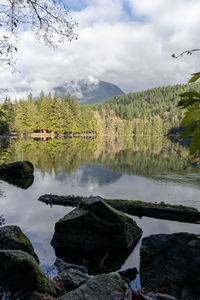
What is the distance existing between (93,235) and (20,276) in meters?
4.39

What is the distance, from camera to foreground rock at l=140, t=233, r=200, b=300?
13.9 ft

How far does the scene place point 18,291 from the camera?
502 cm

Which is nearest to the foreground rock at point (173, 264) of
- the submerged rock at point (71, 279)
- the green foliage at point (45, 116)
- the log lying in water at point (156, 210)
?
the submerged rock at point (71, 279)

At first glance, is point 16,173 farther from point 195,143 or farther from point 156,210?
point 195,143

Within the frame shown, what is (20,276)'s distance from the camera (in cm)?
524

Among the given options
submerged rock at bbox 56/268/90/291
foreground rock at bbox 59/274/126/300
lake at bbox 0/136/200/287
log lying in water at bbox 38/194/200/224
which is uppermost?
foreground rock at bbox 59/274/126/300

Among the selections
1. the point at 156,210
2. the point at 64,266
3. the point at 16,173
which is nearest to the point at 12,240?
the point at 64,266

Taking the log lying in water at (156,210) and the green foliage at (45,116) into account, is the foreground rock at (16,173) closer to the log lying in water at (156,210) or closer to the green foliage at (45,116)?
the log lying in water at (156,210)

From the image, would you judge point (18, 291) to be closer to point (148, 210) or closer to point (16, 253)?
point (16, 253)

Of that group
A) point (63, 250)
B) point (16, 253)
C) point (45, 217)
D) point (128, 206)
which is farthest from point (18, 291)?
point (128, 206)

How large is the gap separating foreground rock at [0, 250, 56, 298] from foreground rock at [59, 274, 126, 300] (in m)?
1.00

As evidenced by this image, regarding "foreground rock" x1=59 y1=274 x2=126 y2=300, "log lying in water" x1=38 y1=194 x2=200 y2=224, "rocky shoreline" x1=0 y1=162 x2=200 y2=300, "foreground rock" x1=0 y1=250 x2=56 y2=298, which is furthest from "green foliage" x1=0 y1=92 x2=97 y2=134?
"foreground rock" x1=59 y1=274 x2=126 y2=300

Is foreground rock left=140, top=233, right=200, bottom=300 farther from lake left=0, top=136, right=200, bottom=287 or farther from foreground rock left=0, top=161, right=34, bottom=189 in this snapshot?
foreground rock left=0, top=161, right=34, bottom=189

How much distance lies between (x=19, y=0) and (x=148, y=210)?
1097 cm
